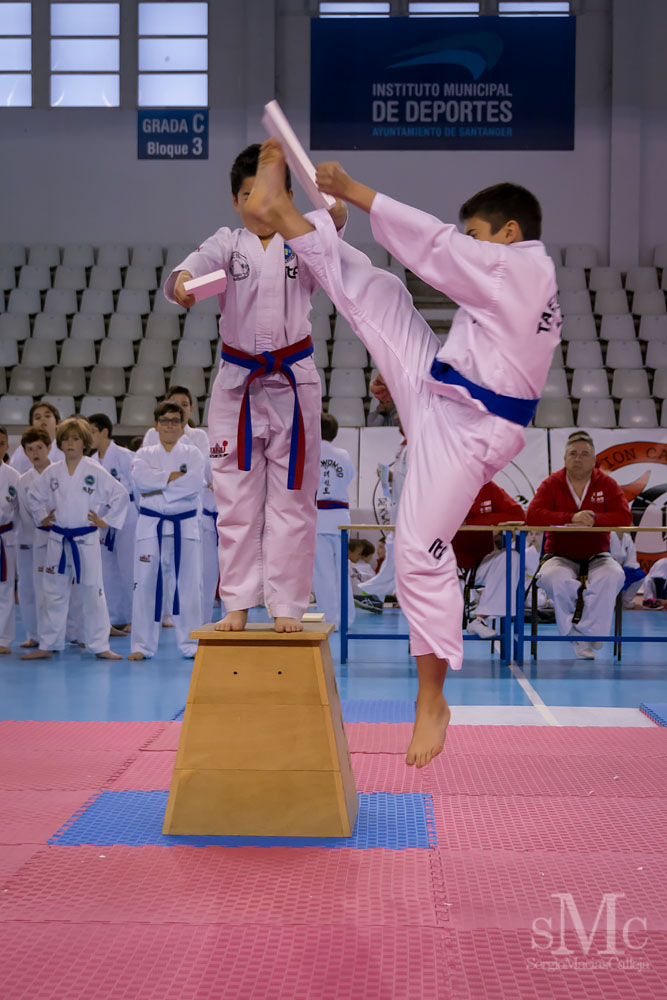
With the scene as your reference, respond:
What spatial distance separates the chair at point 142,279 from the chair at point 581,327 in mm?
4975

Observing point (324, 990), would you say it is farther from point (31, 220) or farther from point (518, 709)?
point (31, 220)

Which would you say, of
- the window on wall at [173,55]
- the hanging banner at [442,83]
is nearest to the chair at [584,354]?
the hanging banner at [442,83]

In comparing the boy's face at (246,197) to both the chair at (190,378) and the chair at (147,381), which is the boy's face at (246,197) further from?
the chair at (147,381)

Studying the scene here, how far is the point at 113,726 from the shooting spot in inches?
161

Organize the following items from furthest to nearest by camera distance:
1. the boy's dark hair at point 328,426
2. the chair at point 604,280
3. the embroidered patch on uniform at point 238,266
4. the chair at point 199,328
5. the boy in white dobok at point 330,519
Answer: the chair at point 604,280 < the chair at point 199,328 < the boy in white dobok at point 330,519 < the boy's dark hair at point 328,426 < the embroidered patch on uniform at point 238,266

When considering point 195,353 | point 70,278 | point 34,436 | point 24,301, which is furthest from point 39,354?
point 34,436

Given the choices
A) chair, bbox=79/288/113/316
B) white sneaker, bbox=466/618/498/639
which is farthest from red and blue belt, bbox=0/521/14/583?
chair, bbox=79/288/113/316

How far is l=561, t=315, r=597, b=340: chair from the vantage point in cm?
1125

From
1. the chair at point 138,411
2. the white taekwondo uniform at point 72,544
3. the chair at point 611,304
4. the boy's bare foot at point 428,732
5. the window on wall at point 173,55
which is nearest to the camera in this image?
the boy's bare foot at point 428,732

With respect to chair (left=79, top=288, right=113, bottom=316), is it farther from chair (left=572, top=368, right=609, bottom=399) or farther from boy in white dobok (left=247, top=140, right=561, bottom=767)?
boy in white dobok (left=247, top=140, right=561, bottom=767)

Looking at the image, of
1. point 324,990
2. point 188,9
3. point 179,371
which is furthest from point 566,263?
point 324,990

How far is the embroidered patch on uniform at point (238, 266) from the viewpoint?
2.95m

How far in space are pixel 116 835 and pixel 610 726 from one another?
2374mm

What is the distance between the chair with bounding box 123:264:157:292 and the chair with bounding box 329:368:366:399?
2.72 m
